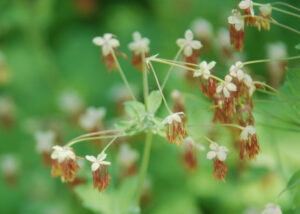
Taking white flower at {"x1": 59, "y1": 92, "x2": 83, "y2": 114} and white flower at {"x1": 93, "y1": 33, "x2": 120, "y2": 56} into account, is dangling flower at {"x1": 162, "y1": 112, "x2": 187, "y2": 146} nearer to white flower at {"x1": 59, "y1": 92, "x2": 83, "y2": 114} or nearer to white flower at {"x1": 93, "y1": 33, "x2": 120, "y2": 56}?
white flower at {"x1": 93, "y1": 33, "x2": 120, "y2": 56}

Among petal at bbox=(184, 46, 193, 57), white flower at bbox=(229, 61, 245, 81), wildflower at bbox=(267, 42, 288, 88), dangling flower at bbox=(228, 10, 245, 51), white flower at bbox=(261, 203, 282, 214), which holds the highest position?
wildflower at bbox=(267, 42, 288, 88)

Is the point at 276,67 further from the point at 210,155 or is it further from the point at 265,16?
the point at 210,155

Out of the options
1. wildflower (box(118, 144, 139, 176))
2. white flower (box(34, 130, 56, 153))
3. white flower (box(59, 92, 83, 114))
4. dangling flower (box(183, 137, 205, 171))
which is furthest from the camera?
white flower (box(59, 92, 83, 114))

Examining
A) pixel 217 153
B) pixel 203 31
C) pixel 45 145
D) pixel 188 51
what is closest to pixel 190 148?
pixel 217 153

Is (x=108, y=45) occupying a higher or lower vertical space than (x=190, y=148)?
higher

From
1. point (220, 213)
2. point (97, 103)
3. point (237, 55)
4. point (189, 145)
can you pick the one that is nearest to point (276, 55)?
point (237, 55)

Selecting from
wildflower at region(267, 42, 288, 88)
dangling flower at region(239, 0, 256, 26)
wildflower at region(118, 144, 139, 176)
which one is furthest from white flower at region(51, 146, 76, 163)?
wildflower at region(267, 42, 288, 88)

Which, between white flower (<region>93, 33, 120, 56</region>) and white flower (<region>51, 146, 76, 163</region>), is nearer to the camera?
white flower (<region>51, 146, 76, 163</region>)
